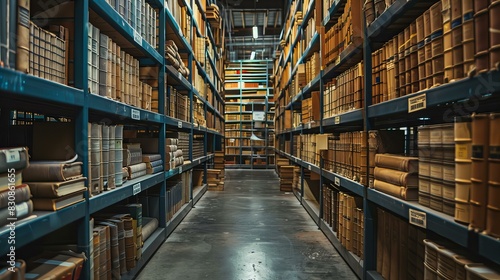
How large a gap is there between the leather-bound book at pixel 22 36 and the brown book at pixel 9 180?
15.8 inches

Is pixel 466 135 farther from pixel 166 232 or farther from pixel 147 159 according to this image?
pixel 166 232

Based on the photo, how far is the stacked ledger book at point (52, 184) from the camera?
145 centimetres

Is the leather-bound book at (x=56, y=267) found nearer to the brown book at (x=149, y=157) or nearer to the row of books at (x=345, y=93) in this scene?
the brown book at (x=149, y=157)

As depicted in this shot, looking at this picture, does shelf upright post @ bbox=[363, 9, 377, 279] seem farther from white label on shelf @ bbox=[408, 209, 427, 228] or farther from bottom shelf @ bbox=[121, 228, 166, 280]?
bottom shelf @ bbox=[121, 228, 166, 280]

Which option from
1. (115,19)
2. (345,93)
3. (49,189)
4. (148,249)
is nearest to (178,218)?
(148,249)

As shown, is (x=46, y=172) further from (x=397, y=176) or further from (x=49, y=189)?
(x=397, y=176)

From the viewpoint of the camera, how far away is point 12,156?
1.24 meters

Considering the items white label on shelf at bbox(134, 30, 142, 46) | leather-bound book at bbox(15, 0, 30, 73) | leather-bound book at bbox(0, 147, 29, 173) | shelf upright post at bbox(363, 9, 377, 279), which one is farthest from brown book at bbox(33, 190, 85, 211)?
shelf upright post at bbox(363, 9, 377, 279)

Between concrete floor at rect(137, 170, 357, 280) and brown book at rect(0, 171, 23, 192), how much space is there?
1.47 meters

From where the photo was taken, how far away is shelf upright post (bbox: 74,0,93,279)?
168 centimetres

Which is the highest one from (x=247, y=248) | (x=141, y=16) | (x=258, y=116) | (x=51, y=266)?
(x=141, y=16)

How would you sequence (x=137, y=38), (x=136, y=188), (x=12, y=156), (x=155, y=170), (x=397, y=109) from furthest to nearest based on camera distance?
(x=155, y=170) < (x=137, y=38) < (x=136, y=188) < (x=397, y=109) < (x=12, y=156)

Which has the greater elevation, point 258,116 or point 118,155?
point 258,116

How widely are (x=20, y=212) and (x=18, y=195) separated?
6 centimetres
